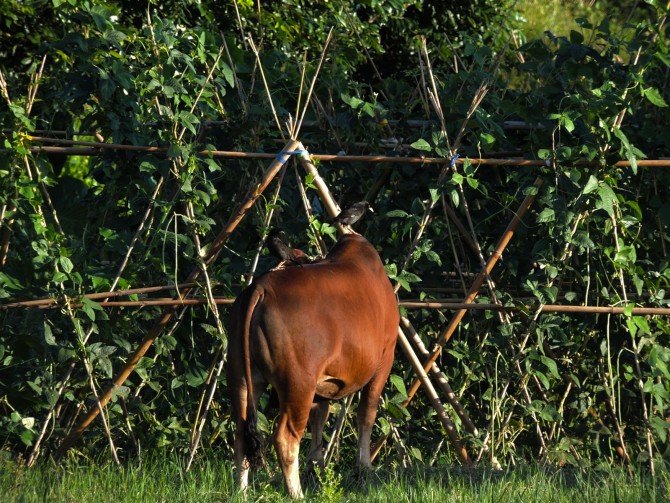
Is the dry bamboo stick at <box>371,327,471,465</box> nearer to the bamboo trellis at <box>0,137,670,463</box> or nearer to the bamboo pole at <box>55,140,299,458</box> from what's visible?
the bamboo trellis at <box>0,137,670,463</box>

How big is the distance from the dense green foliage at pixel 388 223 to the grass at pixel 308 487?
532mm

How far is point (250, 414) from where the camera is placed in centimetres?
541

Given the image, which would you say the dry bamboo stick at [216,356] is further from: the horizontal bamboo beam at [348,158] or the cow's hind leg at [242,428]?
the cow's hind leg at [242,428]

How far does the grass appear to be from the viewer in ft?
17.7

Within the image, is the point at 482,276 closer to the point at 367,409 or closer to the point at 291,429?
the point at 367,409

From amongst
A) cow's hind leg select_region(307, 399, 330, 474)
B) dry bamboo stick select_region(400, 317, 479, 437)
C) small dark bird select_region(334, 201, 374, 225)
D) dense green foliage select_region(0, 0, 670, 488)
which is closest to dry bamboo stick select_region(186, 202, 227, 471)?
dense green foliage select_region(0, 0, 670, 488)

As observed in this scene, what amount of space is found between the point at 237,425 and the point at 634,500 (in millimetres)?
1918

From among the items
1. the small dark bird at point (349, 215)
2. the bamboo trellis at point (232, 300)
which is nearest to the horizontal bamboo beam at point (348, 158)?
the bamboo trellis at point (232, 300)

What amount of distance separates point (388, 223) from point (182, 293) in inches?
53.9

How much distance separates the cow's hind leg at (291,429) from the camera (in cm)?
536

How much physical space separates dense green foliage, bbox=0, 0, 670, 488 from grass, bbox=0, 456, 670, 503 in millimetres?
532

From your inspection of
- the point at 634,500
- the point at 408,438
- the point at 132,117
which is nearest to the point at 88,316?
the point at 132,117

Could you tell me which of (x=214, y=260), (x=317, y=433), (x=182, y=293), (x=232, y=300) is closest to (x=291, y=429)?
(x=317, y=433)

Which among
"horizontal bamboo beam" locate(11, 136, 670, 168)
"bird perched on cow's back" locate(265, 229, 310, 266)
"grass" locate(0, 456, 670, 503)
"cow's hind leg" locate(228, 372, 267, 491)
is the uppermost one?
"horizontal bamboo beam" locate(11, 136, 670, 168)
